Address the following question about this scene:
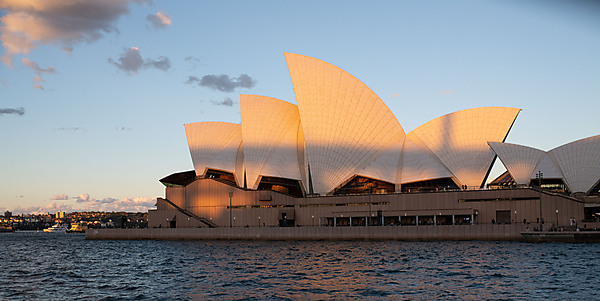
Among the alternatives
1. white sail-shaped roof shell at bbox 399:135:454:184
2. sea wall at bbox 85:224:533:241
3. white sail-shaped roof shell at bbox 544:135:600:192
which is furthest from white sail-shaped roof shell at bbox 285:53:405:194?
white sail-shaped roof shell at bbox 544:135:600:192

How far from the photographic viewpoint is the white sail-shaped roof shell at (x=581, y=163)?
63.9m

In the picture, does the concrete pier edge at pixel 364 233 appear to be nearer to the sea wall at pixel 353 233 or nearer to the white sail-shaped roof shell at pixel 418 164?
the sea wall at pixel 353 233

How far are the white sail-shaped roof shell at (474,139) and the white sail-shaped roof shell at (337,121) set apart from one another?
23.7 ft

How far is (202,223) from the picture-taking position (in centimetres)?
7856

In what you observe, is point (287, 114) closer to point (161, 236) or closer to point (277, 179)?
point (277, 179)

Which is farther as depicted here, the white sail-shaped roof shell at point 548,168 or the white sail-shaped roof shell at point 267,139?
the white sail-shaped roof shell at point 267,139

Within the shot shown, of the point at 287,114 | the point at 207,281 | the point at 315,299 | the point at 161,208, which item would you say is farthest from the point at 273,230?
the point at 315,299

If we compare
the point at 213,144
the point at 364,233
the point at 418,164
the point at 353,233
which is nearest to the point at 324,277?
the point at 364,233

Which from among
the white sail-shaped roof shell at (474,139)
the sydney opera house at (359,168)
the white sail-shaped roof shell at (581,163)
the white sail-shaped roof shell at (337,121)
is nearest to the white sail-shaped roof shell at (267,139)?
the sydney opera house at (359,168)

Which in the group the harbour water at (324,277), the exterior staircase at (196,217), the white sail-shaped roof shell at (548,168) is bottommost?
the harbour water at (324,277)

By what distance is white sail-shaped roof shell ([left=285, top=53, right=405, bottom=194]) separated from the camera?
232 feet

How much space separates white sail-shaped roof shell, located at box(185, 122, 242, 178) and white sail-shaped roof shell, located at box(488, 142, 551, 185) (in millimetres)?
35056

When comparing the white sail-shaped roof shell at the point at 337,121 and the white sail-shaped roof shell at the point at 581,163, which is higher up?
the white sail-shaped roof shell at the point at 337,121

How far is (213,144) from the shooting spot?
81938 millimetres
